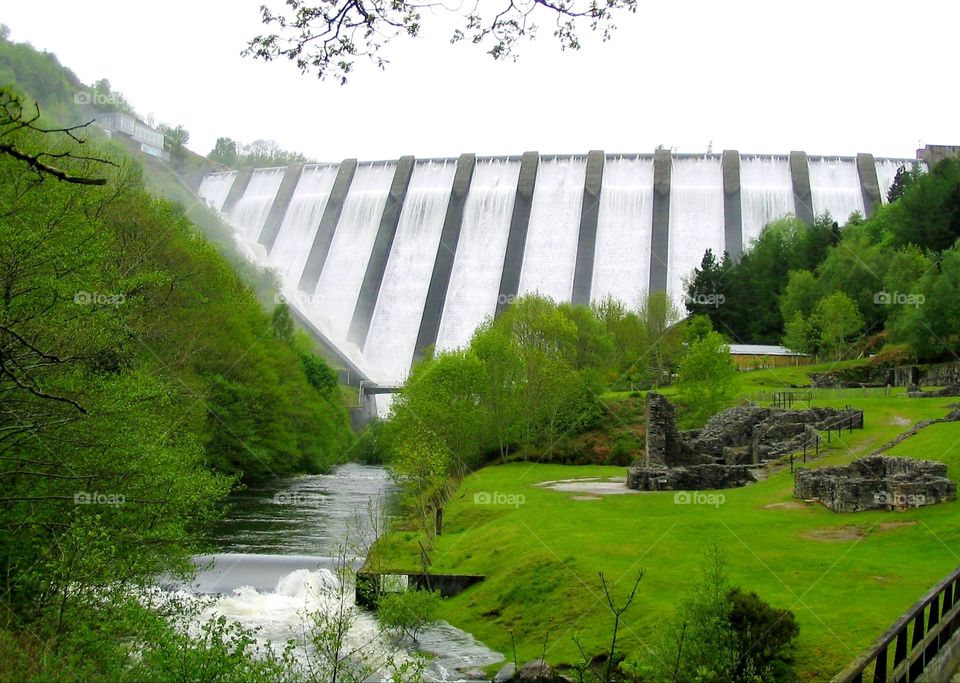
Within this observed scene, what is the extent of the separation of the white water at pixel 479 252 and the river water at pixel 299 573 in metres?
35.2

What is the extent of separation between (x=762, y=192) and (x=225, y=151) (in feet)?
292

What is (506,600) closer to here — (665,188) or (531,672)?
(531,672)

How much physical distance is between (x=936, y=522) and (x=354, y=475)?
127 ft

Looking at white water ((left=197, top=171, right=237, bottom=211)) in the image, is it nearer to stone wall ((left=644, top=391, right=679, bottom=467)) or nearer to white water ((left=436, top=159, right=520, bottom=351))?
white water ((left=436, top=159, right=520, bottom=351))

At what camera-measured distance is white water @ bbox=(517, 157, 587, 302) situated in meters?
77.2

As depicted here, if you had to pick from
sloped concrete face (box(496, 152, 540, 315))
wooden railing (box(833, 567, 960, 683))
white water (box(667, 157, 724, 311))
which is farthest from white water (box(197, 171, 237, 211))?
wooden railing (box(833, 567, 960, 683))

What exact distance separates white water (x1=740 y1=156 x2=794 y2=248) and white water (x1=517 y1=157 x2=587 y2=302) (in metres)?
12.4

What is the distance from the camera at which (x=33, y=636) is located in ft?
43.8

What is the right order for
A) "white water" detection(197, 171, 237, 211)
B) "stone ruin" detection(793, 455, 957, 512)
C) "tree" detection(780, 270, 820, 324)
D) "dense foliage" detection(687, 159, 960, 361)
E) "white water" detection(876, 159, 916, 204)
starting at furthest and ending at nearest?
1. "white water" detection(197, 171, 237, 211)
2. "white water" detection(876, 159, 916, 204)
3. "tree" detection(780, 270, 820, 324)
4. "dense foliage" detection(687, 159, 960, 361)
5. "stone ruin" detection(793, 455, 957, 512)

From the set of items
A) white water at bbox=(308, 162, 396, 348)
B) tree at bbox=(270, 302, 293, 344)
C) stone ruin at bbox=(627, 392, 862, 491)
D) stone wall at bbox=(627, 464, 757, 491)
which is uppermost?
white water at bbox=(308, 162, 396, 348)

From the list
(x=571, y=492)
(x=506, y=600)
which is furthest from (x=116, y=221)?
(x=506, y=600)

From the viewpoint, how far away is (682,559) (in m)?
18.7

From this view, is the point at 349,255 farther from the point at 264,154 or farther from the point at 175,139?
the point at 264,154

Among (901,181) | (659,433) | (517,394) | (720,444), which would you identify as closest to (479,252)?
(517,394)
